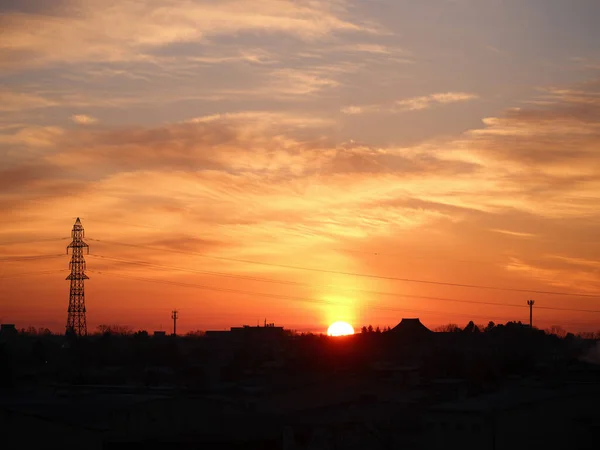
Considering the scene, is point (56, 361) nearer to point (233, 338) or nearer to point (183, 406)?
point (233, 338)

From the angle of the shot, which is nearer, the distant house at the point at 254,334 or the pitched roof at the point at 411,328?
the pitched roof at the point at 411,328

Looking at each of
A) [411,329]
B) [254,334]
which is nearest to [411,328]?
[411,329]

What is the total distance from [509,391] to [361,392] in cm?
1407

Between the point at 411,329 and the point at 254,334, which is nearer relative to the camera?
the point at 411,329

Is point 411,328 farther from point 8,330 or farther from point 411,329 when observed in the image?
point 8,330

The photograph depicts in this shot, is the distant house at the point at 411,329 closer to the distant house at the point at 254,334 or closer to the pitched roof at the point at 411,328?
the pitched roof at the point at 411,328

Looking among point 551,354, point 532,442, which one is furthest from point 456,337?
point 532,442

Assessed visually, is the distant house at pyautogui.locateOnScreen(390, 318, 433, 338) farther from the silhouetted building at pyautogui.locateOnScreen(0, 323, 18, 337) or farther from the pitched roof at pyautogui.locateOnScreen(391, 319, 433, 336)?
the silhouetted building at pyautogui.locateOnScreen(0, 323, 18, 337)

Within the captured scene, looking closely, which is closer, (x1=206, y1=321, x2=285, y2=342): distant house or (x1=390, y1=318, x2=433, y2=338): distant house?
(x1=390, y1=318, x2=433, y2=338): distant house

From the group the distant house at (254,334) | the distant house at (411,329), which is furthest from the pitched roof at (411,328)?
the distant house at (254,334)

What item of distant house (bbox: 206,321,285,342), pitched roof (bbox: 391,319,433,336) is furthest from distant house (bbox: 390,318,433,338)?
distant house (bbox: 206,321,285,342)

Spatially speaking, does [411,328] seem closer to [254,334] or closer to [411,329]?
[411,329]

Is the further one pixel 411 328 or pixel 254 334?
pixel 254 334

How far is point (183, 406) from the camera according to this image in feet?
148
